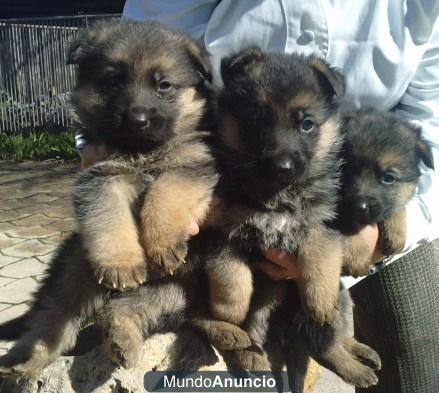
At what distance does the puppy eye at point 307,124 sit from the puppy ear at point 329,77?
16cm

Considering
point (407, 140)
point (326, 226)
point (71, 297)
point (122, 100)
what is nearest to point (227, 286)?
point (326, 226)

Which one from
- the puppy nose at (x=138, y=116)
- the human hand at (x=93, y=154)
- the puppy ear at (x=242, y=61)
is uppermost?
the puppy ear at (x=242, y=61)

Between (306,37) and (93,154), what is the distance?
1.06m

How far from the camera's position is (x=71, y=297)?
108 inches

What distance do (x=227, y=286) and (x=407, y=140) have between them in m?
1.08

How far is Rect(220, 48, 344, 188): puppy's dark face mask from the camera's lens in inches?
103

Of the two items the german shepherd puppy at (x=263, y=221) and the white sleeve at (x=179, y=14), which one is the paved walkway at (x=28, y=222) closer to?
the white sleeve at (x=179, y=14)

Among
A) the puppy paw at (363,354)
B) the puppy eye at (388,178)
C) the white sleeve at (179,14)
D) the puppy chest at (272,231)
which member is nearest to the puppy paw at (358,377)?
the puppy paw at (363,354)

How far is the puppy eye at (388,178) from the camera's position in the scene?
2.88 m

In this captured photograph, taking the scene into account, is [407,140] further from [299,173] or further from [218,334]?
[218,334]

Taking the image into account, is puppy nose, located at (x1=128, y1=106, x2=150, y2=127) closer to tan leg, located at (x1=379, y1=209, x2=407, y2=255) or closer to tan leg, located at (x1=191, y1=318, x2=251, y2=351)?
tan leg, located at (x1=191, y1=318, x2=251, y2=351)

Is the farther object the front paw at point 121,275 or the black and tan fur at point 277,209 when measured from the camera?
the black and tan fur at point 277,209

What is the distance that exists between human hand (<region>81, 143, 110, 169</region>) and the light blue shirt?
708 millimetres

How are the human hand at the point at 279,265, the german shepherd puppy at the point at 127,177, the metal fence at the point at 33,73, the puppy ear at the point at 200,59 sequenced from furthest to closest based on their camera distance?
the metal fence at the point at 33,73, the puppy ear at the point at 200,59, the human hand at the point at 279,265, the german shepherd puppy at the point at 127,177
